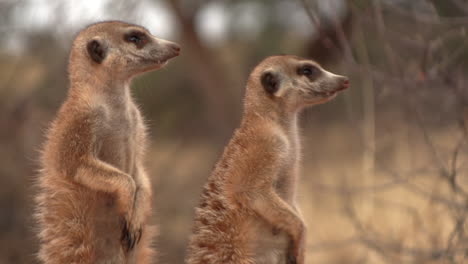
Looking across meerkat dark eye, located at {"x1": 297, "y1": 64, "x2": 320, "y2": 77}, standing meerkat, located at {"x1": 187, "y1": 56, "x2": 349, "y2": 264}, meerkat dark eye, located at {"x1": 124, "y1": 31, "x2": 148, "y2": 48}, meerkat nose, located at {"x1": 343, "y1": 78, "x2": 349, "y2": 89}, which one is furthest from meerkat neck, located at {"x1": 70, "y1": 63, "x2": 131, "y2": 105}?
meerkat nose, located at {"x1": 343, "y1": 78, "x2": 349, "y2": 89}

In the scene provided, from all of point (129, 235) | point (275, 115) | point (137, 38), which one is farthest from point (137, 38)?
point (129, 235)

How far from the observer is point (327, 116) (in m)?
9.31

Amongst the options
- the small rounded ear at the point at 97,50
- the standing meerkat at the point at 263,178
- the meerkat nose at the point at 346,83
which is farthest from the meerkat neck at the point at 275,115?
the small rounded ear at the point at 97,50

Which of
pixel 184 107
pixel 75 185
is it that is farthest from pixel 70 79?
pixel 184 107

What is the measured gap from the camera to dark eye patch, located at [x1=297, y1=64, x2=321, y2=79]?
2543 millimetres

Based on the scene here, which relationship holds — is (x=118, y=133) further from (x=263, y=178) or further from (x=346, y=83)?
(x=346, y=83)

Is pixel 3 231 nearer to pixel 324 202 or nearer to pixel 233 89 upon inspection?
pixel 324 202

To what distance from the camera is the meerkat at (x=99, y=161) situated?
241 cm

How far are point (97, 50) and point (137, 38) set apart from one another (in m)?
0.14

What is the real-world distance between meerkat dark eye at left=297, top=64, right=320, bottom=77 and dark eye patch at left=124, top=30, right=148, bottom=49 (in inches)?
20.7

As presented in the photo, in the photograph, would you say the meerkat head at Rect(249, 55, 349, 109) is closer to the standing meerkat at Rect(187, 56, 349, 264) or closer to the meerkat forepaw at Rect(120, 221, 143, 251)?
the standing meerkat at Rect(187, 56, 349, 264)

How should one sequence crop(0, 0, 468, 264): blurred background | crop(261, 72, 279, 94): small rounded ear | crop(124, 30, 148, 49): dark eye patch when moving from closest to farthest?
crop(124, 30, 148, 49): dark eye patch → crop(261, 72, 279, 94): small rounded ear → crop(0, 0, 468, 264): blurred background

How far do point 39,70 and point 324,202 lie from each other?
307cm

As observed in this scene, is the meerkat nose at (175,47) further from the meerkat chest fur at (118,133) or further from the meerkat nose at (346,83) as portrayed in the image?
the meerkat nose at (346,83)
